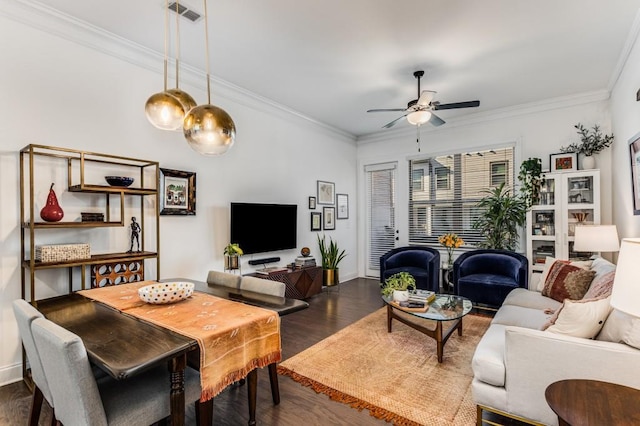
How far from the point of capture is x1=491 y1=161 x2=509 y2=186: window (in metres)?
5.38

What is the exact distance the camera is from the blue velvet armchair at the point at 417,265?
4.84m

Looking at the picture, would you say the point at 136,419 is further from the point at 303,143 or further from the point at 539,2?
the point at 303,143

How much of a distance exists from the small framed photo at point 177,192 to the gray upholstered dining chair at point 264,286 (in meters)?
1.53

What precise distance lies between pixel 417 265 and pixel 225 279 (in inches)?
138

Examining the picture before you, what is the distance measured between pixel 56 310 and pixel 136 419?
1.02m

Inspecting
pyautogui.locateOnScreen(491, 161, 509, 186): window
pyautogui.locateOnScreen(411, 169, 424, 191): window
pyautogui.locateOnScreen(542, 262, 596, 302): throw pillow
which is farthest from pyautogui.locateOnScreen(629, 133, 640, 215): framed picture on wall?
pyautogui.locateOnScreen(411, 169, 424, 191): window

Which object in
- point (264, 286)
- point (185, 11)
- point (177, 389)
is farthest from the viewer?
point (185, 11)

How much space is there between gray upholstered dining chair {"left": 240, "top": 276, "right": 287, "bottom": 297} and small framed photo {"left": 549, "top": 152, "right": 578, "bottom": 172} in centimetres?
436

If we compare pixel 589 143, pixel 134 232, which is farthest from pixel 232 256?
pixel 589 143

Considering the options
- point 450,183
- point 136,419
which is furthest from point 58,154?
point 450,183

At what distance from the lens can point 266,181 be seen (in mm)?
4816

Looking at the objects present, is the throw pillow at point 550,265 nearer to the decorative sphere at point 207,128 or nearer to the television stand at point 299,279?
the television stand at point 299,279

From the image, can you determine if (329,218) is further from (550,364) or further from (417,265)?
(550,364)

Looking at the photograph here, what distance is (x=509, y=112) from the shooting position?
16.9 ft
